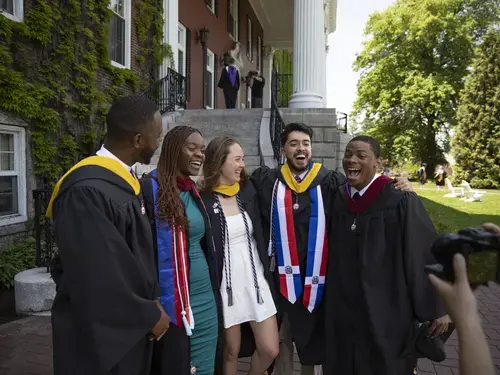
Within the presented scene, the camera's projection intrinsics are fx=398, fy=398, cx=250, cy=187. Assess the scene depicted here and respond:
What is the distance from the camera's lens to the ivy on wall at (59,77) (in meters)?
6.64

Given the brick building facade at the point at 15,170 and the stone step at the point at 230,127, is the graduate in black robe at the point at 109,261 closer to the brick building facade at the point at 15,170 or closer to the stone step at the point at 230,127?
the brick building facade at the point at 15,170

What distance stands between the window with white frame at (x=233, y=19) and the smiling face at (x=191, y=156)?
659 inches

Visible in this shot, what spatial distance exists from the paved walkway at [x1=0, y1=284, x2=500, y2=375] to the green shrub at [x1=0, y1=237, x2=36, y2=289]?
3.36 ft

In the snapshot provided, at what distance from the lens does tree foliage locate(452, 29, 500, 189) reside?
26578mm

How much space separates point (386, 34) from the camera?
33.8 metres

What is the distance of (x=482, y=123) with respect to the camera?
27.3 meters

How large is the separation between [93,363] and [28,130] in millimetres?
6324

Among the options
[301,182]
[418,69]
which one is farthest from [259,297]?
[418,69]

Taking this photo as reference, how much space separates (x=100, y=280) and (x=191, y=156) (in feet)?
3.40

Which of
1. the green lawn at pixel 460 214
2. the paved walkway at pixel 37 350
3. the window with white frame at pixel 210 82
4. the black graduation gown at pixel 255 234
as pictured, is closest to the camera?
the black graduation gown at pixel 255 234

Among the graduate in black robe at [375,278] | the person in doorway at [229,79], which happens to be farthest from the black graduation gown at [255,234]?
the person in doorway at [229,79]

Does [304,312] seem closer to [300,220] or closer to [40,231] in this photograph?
[300,220]

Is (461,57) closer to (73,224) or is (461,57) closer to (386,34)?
(386,34)

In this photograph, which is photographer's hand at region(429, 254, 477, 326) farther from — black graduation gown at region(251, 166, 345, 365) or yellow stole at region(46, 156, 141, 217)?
black graduation gown at region(251, 166, 345, 365)
